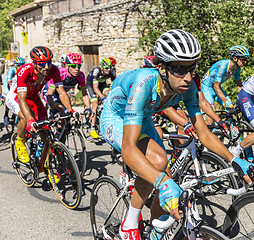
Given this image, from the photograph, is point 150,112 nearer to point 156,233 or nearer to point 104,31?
point 156,233

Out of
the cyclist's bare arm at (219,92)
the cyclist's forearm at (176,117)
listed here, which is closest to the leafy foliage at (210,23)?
the cyclist's bare arm at (219,92)

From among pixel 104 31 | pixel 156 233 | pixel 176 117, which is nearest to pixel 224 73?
pixel 176 117

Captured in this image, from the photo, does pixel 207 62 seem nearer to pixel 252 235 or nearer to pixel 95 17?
pixel 95 17

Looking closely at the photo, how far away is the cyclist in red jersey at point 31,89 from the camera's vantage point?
4348 millimetres

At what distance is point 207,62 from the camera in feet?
37.0

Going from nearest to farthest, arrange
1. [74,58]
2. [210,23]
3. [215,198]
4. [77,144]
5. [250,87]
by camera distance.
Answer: [215,198]
[250,87]
[77,144]
[74,58]
[210,23]

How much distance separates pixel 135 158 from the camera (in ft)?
6.84

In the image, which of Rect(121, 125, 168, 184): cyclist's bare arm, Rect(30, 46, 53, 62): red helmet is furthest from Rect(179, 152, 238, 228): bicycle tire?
Rect(30, 46, 53, 62): red helmet

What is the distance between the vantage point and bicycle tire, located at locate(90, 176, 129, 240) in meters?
2.85

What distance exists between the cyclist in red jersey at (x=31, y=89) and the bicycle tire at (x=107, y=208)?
132 centimetres

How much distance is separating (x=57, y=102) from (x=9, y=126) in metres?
2.43

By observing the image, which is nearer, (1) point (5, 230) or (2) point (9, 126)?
(1) point (5, 230)

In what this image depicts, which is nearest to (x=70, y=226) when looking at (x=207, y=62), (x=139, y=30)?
(x=207, y=62)

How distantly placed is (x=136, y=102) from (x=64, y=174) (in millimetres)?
2445
